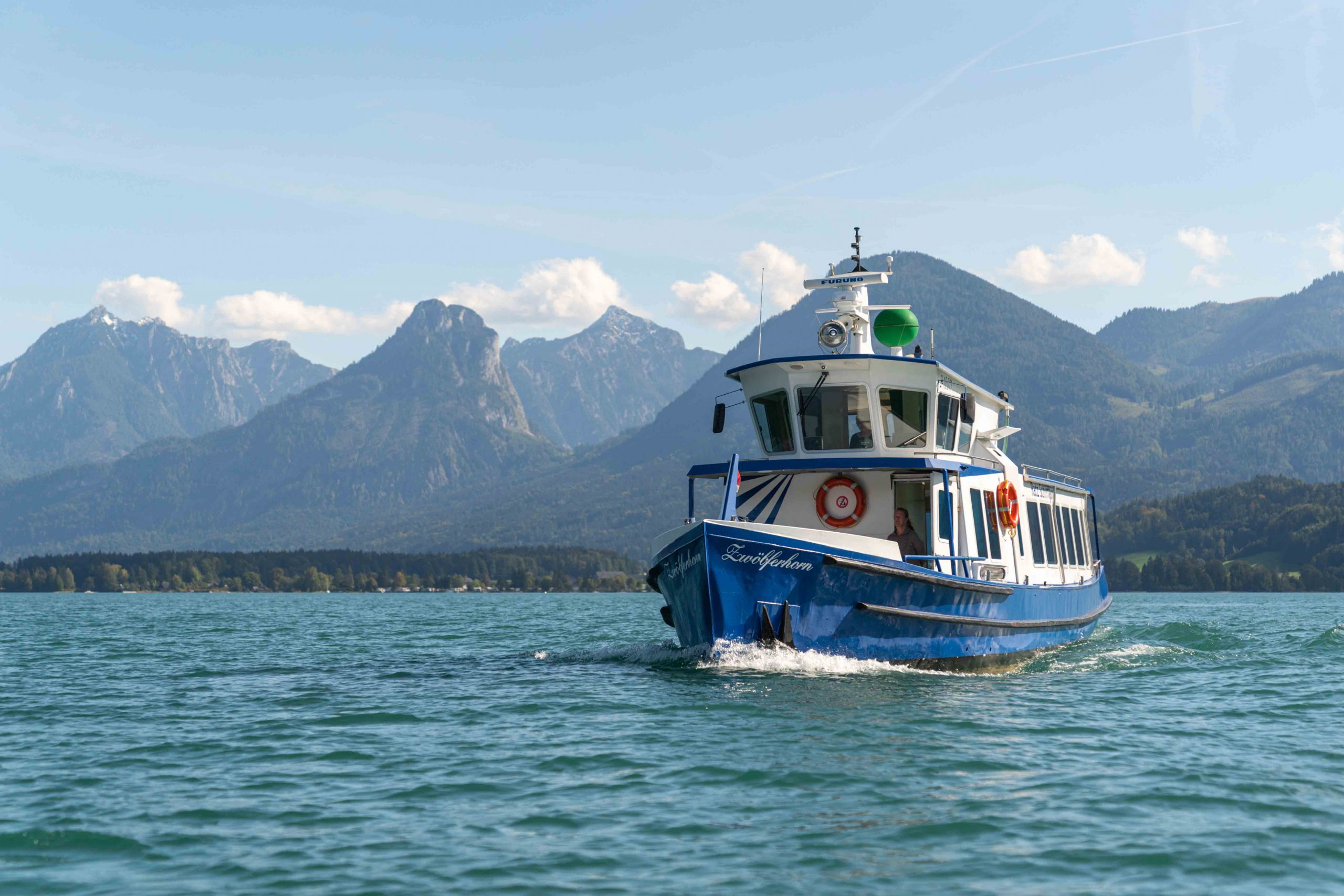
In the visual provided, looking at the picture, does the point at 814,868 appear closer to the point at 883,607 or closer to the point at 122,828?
the point at 122,828

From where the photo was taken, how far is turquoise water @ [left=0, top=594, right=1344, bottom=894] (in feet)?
37.8

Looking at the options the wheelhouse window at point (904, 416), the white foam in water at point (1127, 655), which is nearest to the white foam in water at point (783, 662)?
the wheelhouse window at point (904, 416)

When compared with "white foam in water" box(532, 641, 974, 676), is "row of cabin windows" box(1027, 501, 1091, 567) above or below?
above

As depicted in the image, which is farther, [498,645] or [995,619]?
[498,645]

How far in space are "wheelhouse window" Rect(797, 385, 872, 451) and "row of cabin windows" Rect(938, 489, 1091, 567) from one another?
2.53m

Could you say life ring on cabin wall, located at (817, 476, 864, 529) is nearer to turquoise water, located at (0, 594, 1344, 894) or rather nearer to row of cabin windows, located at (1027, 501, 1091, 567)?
turquoise water, located at (0, 594, 1344, 894)

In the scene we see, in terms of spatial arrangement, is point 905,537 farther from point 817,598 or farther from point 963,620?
point 817,598

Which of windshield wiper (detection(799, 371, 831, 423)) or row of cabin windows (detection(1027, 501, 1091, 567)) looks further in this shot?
row of cabin windows (detection(1027, 501, 1091, 567))

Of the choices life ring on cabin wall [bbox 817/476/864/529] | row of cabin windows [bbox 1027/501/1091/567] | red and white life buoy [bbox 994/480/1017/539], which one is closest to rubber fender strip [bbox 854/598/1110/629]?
red and white life buoy [bbox 994/480/1017/539]

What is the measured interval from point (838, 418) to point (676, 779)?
45.0 feet

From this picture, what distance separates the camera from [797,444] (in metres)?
28.0

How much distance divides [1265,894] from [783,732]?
798cm

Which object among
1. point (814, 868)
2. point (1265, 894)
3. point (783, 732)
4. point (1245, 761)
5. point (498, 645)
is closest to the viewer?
point (1265, 894)

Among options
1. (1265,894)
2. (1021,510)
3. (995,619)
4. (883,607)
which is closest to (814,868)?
(1265,894)
